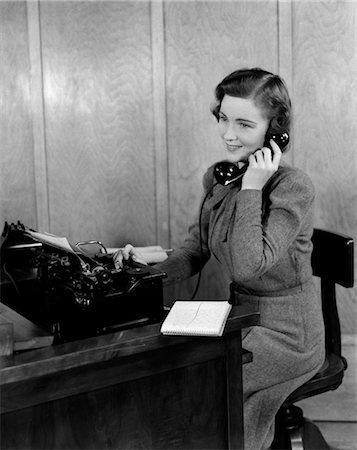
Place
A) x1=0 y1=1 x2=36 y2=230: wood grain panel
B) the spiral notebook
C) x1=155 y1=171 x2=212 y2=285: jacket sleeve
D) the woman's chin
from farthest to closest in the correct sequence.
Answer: x1=0 y1=1 x2=36 y2=230: wood grain panel < x1=155 y1=171 x2=212 y2=285: jacket sleeve < the woman's chin < the spiral notebook

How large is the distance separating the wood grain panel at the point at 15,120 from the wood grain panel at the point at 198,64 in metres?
0.70

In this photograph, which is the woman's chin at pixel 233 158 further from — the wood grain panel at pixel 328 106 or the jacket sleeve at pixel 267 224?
the wood grain panel at pixel 328 106

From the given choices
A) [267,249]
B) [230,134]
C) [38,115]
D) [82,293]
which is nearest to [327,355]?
[267,249]

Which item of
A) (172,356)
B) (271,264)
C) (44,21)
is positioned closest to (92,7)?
(44,21)

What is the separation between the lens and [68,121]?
3301mm

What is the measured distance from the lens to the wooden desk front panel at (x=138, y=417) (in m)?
1.45

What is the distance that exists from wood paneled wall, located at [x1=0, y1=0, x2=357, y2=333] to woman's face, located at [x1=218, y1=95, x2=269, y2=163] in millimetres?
1072

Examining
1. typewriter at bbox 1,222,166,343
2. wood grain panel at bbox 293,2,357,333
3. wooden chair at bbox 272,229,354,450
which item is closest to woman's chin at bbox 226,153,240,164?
wooden chair at bbox 272,229,354,450

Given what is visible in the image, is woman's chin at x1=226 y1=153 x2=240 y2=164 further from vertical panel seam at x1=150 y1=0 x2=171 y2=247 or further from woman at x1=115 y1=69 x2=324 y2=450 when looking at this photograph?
vertical panel seam at x1=150 y1=0 x2=171 y2=247

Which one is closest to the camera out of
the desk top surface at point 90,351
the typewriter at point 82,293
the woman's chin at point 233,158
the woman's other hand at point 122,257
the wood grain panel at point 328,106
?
the desk top surface at point 90,351

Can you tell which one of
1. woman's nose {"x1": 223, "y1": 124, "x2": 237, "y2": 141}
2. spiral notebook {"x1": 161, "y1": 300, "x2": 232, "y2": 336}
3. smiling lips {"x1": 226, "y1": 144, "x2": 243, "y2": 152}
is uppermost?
woman's nose {"x1": 223, "y1": 124, "x2": 237, "y2": 141}

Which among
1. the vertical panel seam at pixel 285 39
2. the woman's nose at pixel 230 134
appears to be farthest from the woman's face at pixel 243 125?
the vertical panel seam at pixel 285 39

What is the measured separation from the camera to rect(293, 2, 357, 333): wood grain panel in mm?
3098

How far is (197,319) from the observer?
1582 mm
